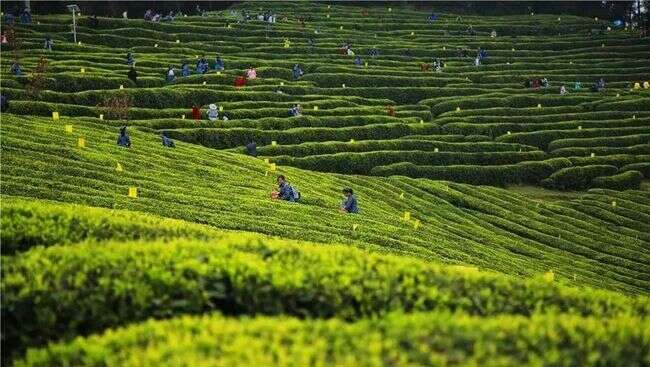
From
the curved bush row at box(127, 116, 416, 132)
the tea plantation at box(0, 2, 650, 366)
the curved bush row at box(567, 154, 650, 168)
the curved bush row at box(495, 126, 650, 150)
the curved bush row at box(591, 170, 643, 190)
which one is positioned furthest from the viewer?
the curved bush row at box(495, 126, 650, 150)

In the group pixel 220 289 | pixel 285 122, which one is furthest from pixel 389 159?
pixel 220 289

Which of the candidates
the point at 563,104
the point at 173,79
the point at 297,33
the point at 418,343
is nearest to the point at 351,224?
the point at 418,343

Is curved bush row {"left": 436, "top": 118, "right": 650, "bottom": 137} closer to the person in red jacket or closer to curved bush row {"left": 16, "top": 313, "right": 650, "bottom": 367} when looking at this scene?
the person in red jacket

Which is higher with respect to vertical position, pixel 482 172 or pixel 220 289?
pixel 220 289

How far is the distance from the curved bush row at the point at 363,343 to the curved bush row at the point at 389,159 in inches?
1481

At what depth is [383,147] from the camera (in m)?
53.0

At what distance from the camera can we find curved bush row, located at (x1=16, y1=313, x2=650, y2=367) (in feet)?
26.7

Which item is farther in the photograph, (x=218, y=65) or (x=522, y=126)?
(x=218, y=65)

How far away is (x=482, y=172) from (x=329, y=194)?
18.8 meters

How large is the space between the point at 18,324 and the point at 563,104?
6533 cm

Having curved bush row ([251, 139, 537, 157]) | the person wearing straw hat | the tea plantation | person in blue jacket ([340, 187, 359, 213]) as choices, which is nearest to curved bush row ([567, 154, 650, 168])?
the tea plantation

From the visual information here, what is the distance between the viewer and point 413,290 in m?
11.0

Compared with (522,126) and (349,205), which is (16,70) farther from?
(522,126)

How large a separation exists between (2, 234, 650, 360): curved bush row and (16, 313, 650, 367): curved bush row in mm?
891
